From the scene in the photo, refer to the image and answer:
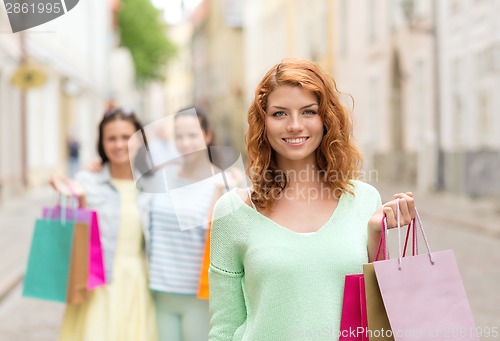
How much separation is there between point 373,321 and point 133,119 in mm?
2543

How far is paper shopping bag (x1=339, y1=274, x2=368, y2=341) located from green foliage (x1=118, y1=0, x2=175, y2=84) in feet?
161

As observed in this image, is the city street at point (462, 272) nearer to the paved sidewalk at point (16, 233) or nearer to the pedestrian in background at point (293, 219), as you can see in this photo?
the paved sidewalk at point (16, 233)

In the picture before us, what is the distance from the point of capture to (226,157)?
4.04 m

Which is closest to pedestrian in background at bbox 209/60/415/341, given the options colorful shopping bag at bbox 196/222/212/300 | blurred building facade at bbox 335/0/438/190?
colorful shopping bag at bbox 196/222/212/300

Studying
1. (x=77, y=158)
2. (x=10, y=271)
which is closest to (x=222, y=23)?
(x=77, y=158)

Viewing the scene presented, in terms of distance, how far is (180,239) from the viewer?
404 cm

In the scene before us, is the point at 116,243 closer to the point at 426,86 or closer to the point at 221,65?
the point at 426,86

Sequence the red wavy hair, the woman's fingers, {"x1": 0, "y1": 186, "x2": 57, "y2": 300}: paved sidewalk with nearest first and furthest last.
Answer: the woman's fingers < the red wavy hair < {"x1": 0, "y1": 186, "x2": 57, "y2": 300}: paved sidewalk

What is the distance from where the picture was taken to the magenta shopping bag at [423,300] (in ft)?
6.96

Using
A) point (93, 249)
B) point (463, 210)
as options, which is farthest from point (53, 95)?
point (93, 249)

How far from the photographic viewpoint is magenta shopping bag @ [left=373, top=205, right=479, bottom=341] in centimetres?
212

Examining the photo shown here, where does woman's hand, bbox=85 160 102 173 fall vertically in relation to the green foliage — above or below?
below

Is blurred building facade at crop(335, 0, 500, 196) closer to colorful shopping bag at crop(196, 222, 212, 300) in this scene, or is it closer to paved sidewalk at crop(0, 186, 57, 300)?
paved sidewalk at crop(0, 186, 57, 300)

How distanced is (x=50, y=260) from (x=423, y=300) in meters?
2.39
